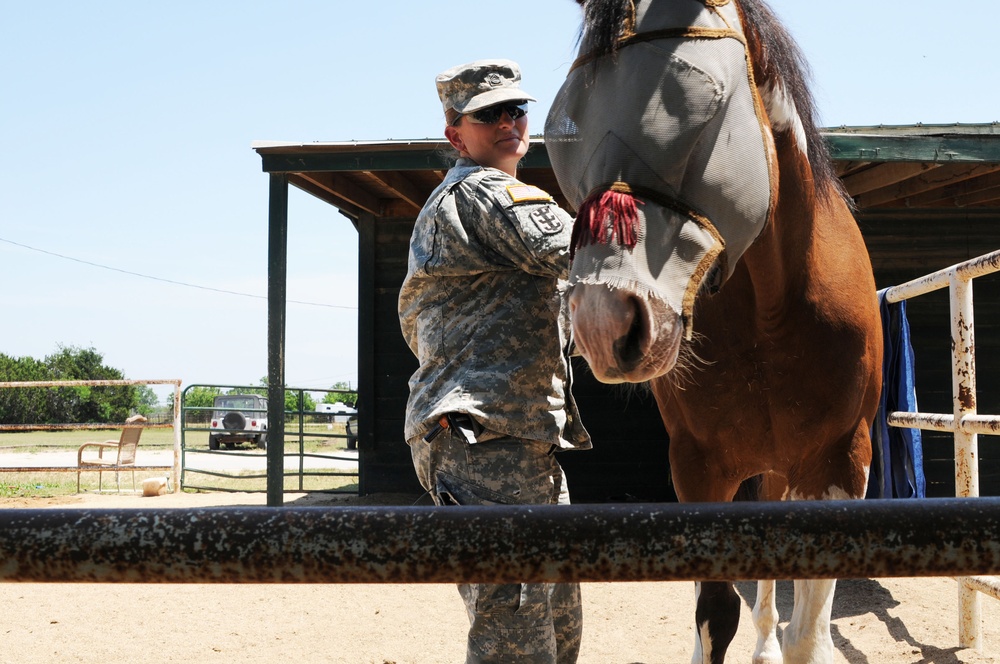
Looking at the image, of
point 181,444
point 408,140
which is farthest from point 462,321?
point 181,444

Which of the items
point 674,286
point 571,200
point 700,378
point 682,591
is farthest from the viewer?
point 682,591

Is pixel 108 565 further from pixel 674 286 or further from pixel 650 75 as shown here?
pixel 650 75

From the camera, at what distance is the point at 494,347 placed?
2072 mm

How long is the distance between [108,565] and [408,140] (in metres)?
6.95

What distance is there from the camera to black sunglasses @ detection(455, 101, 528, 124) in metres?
2.21

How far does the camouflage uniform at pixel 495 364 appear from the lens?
1.96 metres

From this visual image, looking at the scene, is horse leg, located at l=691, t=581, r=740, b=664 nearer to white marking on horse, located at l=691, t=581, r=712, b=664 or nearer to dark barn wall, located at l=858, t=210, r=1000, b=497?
white marking on horse, located at l=691, t=581, r=712, b=664

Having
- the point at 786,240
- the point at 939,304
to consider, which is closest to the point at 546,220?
the point at 786,240

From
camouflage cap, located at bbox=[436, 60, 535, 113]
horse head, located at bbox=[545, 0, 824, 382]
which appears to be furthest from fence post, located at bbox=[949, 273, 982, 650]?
camouflage cap, located at bbox=[436, 60, 535, 113]

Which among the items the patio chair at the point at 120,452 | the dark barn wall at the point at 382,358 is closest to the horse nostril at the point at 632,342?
the dark barn wall at the point at 382,358

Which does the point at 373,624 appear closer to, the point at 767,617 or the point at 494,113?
the point at 767,617

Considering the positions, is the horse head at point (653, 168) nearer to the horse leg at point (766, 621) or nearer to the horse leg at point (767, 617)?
the horse leg at point (767, 617)

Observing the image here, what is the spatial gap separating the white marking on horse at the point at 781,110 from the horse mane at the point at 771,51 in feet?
0.05

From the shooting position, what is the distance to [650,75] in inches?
67.6
